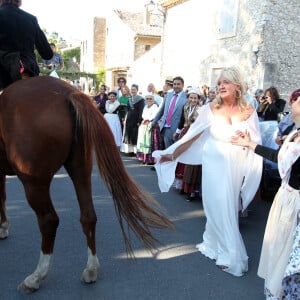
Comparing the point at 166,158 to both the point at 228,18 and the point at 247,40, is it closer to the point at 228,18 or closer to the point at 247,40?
the point at 247,40

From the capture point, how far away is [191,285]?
2.97 meters

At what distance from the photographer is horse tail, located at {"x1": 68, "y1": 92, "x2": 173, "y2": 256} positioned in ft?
8.34

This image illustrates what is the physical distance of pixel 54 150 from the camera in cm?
251

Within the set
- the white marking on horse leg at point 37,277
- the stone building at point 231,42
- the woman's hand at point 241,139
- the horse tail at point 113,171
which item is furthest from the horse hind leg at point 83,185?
the stone building at point 231,42

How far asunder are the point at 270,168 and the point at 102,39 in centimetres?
4089

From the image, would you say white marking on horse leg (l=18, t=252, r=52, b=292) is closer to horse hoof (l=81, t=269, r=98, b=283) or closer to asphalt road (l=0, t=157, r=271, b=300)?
asphalt road (l=0, t=157, r=271, b=300)

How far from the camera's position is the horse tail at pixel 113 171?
2.54m

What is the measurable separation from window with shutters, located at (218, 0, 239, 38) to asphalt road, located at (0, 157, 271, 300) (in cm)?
1191

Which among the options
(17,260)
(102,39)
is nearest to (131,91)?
(17,260)

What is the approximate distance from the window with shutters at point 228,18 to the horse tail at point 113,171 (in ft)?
44.5

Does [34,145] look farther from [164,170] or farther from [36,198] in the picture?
[164,170]

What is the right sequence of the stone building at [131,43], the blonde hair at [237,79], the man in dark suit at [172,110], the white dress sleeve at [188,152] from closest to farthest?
the blonde hair at [237,79] → the white dress sleeve at [188,152] → the man in dark suit at [172,110] → the stone building at [131,43]

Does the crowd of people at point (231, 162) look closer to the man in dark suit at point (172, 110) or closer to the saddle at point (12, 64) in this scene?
the saddle at point (12, 64)

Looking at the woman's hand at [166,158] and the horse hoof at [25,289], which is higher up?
the woman's hand at [166,158]
